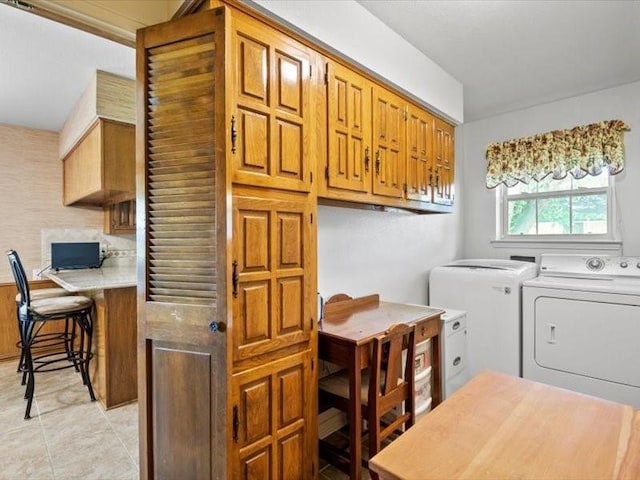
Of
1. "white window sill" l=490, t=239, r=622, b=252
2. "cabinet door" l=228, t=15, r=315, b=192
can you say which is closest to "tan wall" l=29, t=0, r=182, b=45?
"cabinet door" l=228, t=15, r=315, b=192

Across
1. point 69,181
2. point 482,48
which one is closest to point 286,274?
point 482,48

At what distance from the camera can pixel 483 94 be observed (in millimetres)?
3176

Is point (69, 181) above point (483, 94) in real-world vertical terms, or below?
below

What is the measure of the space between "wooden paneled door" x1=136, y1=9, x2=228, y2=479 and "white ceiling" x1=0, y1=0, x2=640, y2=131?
1137 mm

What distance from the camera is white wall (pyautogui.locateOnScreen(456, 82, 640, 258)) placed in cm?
293

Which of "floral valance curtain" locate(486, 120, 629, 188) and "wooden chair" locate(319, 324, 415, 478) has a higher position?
"floral valance curtain" locate(486, 120, 629, 188)

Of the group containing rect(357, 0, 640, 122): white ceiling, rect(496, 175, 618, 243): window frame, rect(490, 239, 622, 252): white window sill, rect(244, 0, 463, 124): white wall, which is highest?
rect(357, 0, 640, 122): white ceiling

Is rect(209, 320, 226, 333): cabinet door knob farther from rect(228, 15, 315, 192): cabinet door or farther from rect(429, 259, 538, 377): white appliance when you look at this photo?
rect(429, 259, 538, 377): white appliance

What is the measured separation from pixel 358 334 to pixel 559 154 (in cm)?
280

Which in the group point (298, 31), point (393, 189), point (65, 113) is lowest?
point (393, 189)

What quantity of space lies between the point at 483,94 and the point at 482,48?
2.77 ft

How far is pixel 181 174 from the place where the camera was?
1.41 m

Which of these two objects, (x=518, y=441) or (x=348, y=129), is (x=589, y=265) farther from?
(x=518, y=441)

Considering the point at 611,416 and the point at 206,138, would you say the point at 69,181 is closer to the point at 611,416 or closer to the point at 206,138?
the point at 206,138
